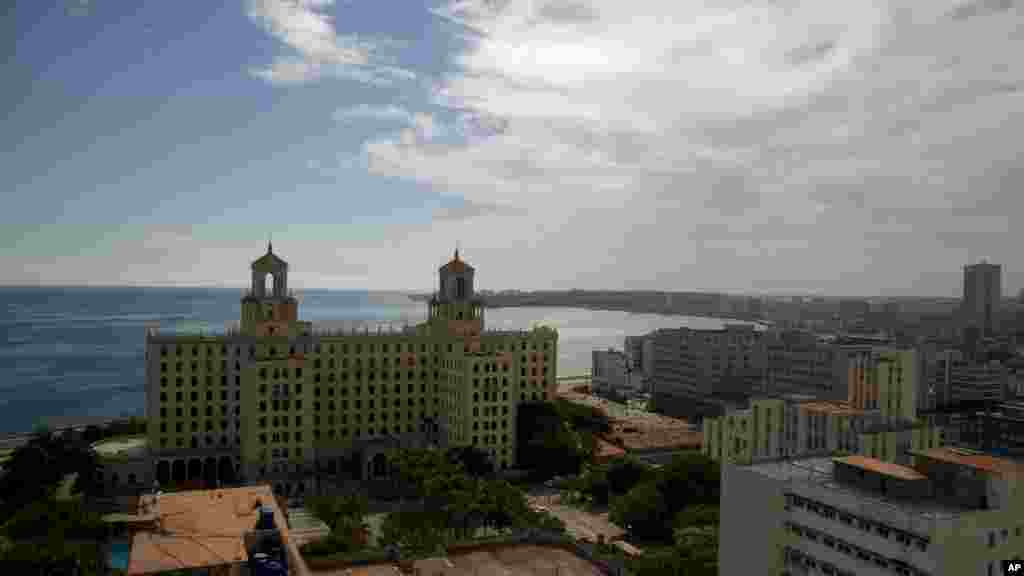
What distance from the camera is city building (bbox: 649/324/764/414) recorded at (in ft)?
263

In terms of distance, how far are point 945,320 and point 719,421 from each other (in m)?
154

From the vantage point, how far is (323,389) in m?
53.1

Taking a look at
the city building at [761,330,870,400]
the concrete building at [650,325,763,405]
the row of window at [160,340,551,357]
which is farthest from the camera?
the concrete building at [650,325,763,405]

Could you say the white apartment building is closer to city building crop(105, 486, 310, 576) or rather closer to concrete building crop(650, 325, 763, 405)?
concrete building crop(650, 325, 763, 405)

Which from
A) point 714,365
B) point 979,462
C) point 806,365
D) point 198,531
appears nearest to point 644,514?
point 979,462

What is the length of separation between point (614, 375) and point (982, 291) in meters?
127

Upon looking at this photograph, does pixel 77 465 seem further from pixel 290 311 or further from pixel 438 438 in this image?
pixel 438 438

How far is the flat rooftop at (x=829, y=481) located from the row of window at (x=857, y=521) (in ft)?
1.74

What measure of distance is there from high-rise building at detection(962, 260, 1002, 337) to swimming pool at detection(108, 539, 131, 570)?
7267 inches

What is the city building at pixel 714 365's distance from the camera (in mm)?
80125

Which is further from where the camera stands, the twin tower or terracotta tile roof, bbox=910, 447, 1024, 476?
the twin tower

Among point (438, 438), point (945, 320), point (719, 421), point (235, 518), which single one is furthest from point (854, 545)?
point (945, 320)

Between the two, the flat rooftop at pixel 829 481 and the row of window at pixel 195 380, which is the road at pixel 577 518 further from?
the row of window at pixel 195 380

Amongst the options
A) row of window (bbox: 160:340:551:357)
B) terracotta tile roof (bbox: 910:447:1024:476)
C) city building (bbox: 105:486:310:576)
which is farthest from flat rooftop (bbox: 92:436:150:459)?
terracotta tile roof (bbox: 910:447:1024:476)
